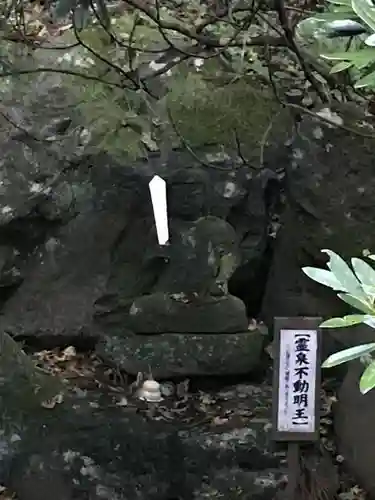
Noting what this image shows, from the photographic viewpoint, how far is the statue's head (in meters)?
3.74

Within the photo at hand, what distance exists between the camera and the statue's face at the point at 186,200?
147 inches

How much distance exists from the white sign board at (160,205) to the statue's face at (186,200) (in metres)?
0.20

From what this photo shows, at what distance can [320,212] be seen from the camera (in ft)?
12.5

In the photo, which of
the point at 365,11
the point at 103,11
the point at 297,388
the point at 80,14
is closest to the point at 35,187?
the point at 103,11

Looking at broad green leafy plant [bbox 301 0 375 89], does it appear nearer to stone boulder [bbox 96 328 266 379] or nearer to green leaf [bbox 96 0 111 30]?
green leaf [bbox 96 0 111 30]

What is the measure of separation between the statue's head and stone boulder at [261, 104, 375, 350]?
514 millimetres

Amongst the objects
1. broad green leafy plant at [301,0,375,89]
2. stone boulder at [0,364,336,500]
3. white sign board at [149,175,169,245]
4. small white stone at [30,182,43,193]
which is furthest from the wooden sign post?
small white stone at [30,182,43,193]

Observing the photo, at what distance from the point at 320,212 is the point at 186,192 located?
2.31 feet

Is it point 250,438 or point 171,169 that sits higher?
point 171,169

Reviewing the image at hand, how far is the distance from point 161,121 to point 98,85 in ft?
1.37

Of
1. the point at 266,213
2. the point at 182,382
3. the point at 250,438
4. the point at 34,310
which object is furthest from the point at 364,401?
the point at 34,310

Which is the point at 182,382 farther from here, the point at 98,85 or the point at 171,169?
the point at 98,85

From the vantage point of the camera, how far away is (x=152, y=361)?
3.59 m

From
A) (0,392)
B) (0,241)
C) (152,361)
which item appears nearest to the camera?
(0,392)
